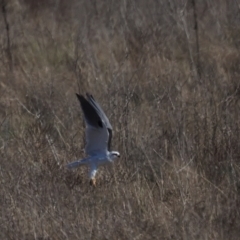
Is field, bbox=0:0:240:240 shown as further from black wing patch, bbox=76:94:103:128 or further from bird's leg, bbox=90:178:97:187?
black wing patch, bbox=76:94:103:128

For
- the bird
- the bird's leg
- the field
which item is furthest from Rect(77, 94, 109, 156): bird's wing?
the bird's leg

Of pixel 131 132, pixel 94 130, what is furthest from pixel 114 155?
pixel 131 132

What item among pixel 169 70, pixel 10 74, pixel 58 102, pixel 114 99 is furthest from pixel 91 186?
pixel 10 74

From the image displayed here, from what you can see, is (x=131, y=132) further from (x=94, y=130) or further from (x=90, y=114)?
(x=90, y=114)

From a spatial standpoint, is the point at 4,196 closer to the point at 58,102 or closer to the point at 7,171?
the point at 7,171

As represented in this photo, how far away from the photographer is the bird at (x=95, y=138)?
266 inches

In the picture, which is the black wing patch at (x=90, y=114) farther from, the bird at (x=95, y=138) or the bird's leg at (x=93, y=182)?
the bird's leg at (x=93, y=182)

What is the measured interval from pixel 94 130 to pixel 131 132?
617 mm

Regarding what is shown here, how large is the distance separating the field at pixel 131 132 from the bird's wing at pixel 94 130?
0.16m

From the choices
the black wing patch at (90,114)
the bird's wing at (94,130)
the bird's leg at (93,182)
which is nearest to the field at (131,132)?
the bird's leg at (93,182)

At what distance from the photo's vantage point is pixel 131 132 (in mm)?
7469

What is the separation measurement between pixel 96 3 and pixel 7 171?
23.9ft

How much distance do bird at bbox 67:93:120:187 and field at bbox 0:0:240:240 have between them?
A: 108mm

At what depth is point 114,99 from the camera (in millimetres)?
7777
